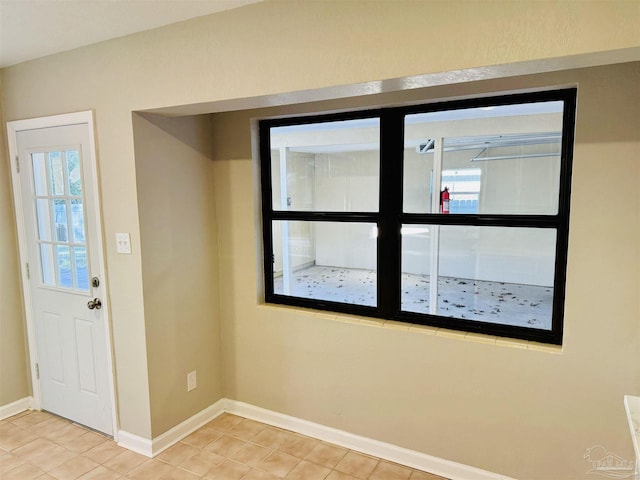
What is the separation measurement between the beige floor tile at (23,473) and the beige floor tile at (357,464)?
1.78 metres

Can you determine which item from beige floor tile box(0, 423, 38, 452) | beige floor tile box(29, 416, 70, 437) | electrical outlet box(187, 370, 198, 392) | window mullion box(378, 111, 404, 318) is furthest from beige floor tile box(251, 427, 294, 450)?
beige floor tile box(0, 423, 38, 452)

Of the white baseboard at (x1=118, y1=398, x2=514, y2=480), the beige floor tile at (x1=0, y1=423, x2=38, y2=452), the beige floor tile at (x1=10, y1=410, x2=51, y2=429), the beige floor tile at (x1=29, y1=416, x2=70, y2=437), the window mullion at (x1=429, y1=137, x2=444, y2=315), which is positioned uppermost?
the window mullion at (x1=429, y1=137, x2=444, y2=315)

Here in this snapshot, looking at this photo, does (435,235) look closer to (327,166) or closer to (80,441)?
(327,166)

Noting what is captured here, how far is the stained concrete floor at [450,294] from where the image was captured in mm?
2301

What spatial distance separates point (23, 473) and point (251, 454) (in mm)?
1332

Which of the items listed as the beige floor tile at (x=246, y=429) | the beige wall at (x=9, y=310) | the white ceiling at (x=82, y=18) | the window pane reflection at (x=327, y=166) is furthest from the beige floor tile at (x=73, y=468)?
the white ceiling at (x=82, y=18)

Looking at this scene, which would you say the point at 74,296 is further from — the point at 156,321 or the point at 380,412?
the point at 380,412

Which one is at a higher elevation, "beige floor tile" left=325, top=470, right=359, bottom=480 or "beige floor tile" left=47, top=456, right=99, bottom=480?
"beige floor tile" left=47, top=456, right=99, bottom=480

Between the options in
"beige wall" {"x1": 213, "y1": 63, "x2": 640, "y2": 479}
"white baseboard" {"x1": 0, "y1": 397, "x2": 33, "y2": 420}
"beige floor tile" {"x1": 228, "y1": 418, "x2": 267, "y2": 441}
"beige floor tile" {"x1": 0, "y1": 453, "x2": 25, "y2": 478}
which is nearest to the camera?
"beige wall" {"x1": 213, "y1": 63, "x2": 640, "y2": 479}

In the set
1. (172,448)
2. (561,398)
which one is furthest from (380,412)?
(172,448)

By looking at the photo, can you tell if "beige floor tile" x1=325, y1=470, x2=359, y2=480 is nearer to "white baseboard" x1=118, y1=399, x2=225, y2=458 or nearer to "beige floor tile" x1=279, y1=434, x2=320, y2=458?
"beige floor tile" x1=279, y1=434, x2=320, y2=458

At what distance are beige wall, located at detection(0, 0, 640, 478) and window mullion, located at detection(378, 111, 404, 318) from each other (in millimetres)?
180

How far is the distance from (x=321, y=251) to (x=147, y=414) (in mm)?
1603

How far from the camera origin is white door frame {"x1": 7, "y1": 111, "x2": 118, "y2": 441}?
2570 mm
